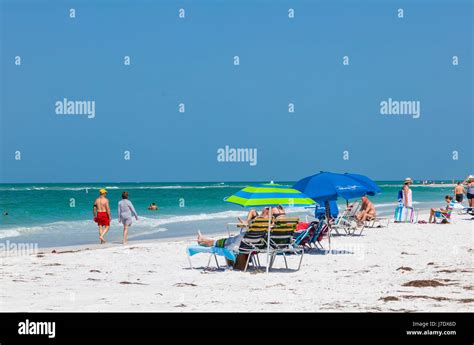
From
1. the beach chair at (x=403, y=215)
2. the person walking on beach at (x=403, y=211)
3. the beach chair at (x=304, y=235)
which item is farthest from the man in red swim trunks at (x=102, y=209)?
the beach chair at (x=403, y=215)

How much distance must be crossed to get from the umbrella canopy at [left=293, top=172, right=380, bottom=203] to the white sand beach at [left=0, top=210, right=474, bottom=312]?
3.85 ft

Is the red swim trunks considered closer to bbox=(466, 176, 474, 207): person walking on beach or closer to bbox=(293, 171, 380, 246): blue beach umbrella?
bbox=(293, 171, 380, 246): blue beach umbrella

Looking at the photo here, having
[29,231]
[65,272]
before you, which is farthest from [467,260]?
[29,231]

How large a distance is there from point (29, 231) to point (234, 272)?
13.8 metres

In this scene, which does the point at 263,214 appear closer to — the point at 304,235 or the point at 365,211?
the point at 304,235

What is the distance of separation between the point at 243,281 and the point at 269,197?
149 centimetres

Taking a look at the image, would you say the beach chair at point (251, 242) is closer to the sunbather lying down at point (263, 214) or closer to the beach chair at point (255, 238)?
the beach chair at point (255, 238)

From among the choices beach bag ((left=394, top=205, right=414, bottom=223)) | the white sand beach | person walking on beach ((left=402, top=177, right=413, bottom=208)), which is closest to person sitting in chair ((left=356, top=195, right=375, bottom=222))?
person walking on beach ((left=402, top=177, right=413, bottom=208))

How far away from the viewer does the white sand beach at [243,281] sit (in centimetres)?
819

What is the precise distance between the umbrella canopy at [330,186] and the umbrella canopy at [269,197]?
7.70ft

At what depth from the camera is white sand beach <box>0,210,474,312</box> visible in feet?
26.9

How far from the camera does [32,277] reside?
1094cm

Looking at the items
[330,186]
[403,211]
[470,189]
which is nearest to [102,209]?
[330,186]
